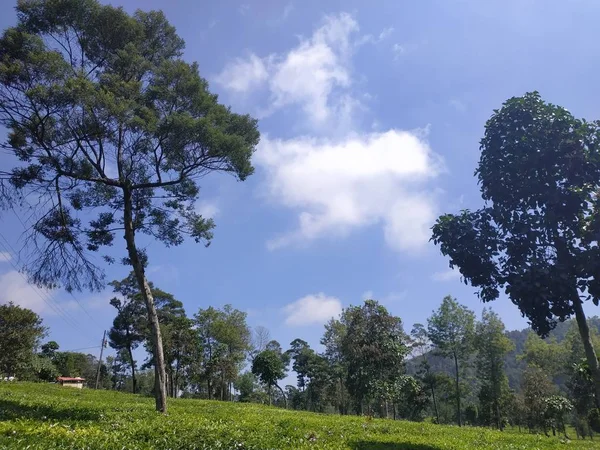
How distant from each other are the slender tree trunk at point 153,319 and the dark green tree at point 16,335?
33865mm

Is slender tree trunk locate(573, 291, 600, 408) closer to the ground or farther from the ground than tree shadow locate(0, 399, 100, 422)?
farther from the ground

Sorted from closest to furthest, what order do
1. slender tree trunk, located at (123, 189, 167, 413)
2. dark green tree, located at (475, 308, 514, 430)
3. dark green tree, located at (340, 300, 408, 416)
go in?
slender tree trunk, located at (123, 189, 167, 413), dark green tree, located at (340, 300, 408, 416), dark green tree, located at (475, 308, 514, 430)

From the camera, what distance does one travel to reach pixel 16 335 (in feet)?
137

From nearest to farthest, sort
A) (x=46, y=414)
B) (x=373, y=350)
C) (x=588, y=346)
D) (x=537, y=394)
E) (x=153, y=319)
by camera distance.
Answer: (x=588, y=346), (x=46, y=414), (x=153, y=319), (x=373, y=350), (x=537, y=394)

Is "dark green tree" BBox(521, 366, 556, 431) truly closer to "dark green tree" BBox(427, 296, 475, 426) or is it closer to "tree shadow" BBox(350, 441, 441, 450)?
"dark green tree" BBox(427, 296, 475, 426)

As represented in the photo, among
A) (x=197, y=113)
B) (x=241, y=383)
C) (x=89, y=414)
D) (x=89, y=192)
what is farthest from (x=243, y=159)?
(x=241, y=383)

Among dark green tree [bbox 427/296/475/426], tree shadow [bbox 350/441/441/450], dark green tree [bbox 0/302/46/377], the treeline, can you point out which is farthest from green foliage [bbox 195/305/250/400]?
tree shadow [bbox 350/441/441/450]

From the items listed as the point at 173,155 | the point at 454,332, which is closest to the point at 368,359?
the point at 454,332

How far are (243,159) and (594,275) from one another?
1391cm

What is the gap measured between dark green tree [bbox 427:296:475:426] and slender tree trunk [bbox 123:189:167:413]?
4805cm

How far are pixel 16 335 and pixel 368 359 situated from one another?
3499cm

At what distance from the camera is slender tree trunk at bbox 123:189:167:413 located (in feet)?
51.4

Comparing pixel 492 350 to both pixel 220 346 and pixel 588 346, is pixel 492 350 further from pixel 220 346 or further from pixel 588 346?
pixel 588 346

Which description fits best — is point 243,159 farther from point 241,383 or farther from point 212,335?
point 241,383
